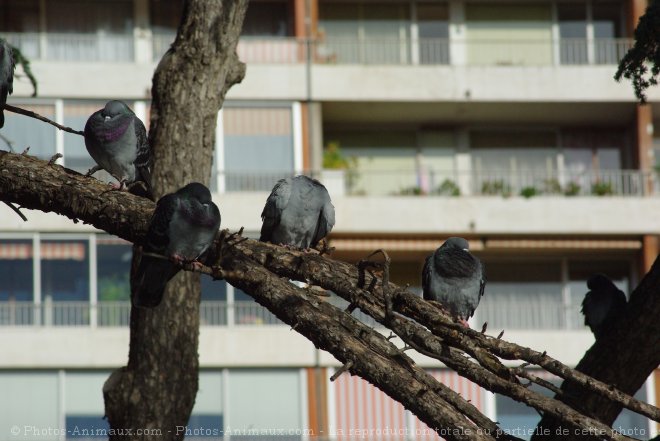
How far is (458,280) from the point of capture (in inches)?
392

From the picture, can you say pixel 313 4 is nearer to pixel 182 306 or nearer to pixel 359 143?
pixel 359 143

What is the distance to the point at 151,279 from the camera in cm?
769

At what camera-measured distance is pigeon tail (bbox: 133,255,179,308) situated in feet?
24.8

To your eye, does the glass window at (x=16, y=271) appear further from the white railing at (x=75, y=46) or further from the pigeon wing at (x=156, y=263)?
the pigeon wing at (x=156, y=263)

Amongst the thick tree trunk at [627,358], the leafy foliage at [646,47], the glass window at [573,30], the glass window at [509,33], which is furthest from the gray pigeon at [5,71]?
the glass window at [573,30]

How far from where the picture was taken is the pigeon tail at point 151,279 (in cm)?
757

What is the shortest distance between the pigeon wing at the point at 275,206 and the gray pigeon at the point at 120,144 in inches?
49.4

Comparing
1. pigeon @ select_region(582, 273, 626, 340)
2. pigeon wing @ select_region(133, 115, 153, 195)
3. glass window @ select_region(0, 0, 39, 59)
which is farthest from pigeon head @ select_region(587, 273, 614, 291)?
glass window @ select_region(0, 0, 39, 59)

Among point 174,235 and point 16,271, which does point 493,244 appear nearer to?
point 16,271

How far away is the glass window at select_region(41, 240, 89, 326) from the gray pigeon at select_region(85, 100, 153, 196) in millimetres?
15039

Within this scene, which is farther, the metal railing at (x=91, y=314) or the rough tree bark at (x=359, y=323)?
the metal railing at (x=91, y=314)

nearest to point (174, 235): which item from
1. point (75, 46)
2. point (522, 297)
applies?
point (75, 46)

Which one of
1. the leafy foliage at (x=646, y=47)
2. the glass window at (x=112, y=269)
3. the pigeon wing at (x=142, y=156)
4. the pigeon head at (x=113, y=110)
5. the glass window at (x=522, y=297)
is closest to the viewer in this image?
the leafy foliage at (x=646, y=47)

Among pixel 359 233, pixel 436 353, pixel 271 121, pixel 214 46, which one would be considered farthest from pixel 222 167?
pixel 436 353
